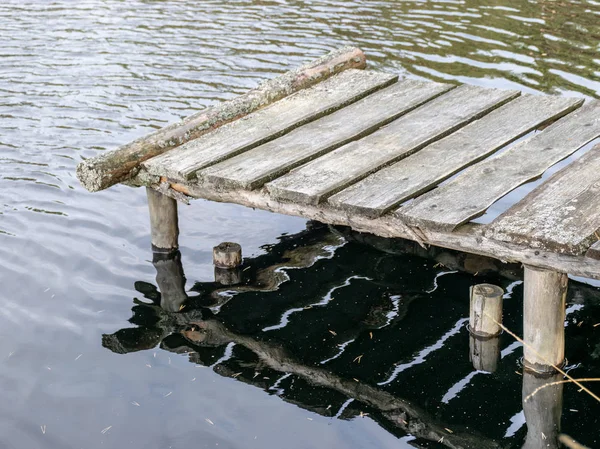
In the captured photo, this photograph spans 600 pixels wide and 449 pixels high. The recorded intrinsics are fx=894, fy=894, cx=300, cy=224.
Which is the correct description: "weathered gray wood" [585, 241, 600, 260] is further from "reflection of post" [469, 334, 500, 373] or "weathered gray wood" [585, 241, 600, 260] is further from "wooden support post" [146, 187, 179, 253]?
"wooden support post" [146, 187, 179, 253]

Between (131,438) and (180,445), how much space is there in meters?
0.30

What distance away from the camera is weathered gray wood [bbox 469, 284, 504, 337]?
19.3 ft

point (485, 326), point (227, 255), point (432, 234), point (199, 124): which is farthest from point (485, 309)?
point (199, 124)

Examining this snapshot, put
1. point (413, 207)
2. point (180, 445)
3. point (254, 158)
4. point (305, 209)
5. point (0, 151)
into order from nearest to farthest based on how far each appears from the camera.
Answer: point (180, 445) < point (413, 207) < point (305, 209) < point (254, 158) < point (0, 151)

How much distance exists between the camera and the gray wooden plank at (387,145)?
233 inches

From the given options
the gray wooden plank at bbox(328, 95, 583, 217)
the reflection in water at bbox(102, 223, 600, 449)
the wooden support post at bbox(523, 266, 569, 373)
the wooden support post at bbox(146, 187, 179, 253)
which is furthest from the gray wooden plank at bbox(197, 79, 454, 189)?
the wooden support post at bbox(523, 266, 569, 373)

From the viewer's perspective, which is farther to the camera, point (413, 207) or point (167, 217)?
point (167, 217)

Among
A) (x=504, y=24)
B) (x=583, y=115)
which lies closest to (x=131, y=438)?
(x=583, y=115)

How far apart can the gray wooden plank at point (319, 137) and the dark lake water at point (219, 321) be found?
1092 millimetres

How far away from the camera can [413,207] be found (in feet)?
18.0

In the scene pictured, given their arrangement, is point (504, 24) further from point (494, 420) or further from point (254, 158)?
point (494, 420)

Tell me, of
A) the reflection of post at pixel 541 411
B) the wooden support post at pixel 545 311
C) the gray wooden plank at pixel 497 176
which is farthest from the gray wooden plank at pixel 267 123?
the reflection of post at pixel 541 411

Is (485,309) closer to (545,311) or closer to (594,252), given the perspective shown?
(545,311)

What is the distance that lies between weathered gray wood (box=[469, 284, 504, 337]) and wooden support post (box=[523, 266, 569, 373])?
0.34m
